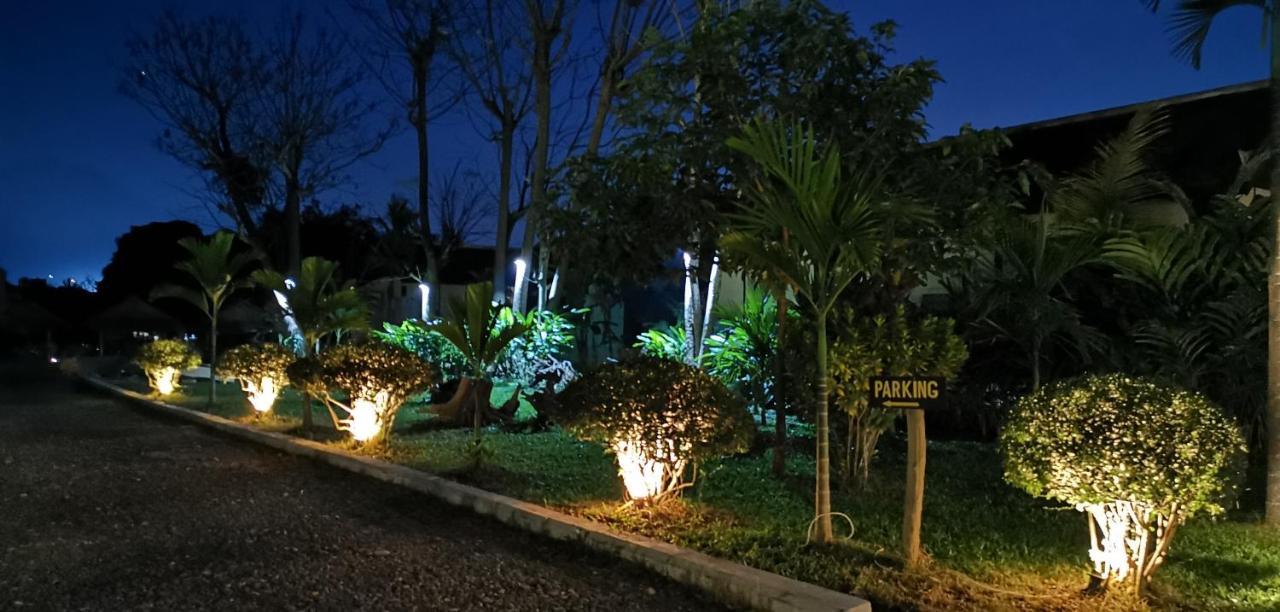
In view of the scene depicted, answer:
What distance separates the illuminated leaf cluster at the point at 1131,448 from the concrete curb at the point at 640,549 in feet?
3.80

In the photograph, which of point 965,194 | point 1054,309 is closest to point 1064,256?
point 1054,309

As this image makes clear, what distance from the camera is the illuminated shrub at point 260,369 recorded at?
13.0 meters

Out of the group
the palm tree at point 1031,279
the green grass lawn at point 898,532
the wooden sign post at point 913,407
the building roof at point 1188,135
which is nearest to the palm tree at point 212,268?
the green grass lawn at point 898,532

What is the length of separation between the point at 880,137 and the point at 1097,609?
363 cm

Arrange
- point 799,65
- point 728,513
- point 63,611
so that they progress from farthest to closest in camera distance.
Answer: point 799,65, point 728,513, point 63,611

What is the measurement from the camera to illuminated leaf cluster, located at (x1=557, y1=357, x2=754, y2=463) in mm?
6379

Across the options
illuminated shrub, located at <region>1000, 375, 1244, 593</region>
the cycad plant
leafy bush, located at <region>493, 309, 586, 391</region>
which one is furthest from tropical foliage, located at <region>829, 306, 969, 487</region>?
leafy bush, located at <region>493, 309, 586, 391</region>

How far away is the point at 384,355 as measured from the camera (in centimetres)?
1001

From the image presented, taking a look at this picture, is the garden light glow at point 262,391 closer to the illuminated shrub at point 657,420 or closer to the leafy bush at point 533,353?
the leafy bush at point 533,353

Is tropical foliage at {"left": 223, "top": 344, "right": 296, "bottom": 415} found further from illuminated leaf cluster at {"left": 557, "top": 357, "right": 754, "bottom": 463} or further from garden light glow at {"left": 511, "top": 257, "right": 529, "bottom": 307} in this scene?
illuminated leaf cluster at {"left": 557, "top": 357, "right": 754, "bottom": 463}

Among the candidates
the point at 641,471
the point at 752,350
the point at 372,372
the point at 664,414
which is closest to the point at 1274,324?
the point at 664,414

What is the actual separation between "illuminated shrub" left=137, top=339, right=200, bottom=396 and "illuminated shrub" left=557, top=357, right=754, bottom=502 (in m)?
14.2

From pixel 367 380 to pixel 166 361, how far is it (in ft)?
34.6

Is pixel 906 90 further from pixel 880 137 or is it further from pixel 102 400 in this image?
pixel 102 400
